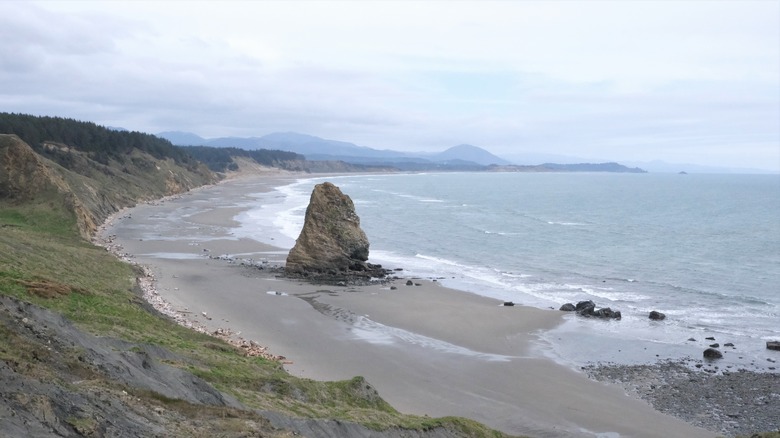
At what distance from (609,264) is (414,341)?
31.6 meters

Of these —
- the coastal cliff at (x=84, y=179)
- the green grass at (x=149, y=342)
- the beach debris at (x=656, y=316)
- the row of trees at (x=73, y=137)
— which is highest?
the row of trees at (x=73, y=137)

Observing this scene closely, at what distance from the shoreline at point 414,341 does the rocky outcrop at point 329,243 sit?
2619mm

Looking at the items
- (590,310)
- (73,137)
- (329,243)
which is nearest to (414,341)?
(590,310)

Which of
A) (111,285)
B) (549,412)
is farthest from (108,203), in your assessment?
(549,412)

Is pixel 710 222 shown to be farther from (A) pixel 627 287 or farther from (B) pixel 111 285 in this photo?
(B) pixel 111 285

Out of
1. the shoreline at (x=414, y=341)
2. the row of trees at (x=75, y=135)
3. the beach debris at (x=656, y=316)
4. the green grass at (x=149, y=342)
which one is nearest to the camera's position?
the green grass at (x=149, y=342)

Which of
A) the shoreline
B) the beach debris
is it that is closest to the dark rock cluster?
the shoreline

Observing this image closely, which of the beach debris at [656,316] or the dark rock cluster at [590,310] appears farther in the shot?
the dark rock cluster at [590,310]

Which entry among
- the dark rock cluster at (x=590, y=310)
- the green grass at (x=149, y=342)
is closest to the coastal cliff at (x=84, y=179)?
the green grass at (x=149, y=342)

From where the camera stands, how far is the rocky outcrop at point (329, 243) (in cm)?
4759

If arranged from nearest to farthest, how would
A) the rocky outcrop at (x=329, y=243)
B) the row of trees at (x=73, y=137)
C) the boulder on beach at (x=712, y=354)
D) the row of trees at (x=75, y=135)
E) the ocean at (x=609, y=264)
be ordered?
1. the boulder on beach at (x=712, y=354)
2. the ocean at (x=609, y=264)
3. the rocky outcrop at (x=329, y=243)
4. the row of trees at (x=73, y=137)
5. the row of trees at (x=75, y=135)

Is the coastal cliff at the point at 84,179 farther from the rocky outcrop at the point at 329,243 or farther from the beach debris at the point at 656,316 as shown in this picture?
the beach debris at the point at 656,316

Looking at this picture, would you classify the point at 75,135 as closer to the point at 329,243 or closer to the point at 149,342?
the point at 329,243

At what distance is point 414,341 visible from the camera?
1278 inches
